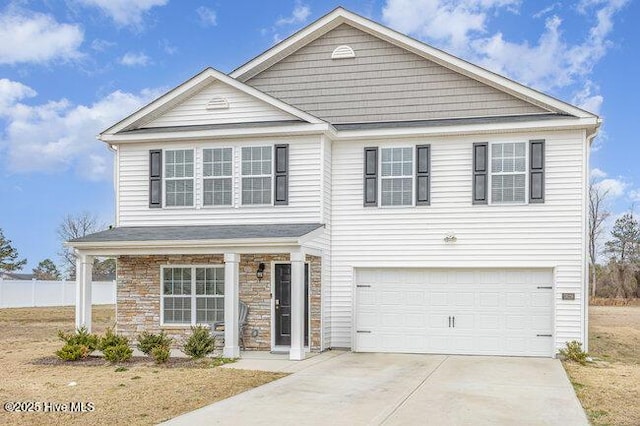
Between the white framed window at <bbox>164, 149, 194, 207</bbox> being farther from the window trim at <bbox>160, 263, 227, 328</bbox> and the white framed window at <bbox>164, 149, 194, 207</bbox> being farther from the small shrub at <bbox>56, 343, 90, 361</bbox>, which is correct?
the small shrub at <bbox>56, 343, 90, 361</bbox>

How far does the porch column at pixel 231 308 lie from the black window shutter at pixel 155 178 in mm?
3328

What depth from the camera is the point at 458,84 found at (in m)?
18.0

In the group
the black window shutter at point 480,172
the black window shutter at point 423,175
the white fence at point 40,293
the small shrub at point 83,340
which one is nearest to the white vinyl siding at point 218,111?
the black window shutter at point 423,175

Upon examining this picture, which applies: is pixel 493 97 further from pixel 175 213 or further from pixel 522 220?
pixel 175 213

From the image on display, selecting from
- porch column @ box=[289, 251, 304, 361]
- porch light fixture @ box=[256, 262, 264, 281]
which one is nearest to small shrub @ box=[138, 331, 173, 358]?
porch column @ box=[289, 251, 304, 361]

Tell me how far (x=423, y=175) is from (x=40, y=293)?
1149 inches

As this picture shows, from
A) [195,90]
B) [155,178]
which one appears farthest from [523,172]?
[155,178]

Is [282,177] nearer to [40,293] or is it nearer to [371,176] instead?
[371,176]

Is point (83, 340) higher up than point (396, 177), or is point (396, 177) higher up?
point (396, 177)

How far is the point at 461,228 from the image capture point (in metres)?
17.2

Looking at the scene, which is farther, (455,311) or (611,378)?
(455,311)

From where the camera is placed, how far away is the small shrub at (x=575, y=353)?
15891 millimetres

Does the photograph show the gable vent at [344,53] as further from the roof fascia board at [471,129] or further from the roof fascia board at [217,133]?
the roof fascia board at [217,133]

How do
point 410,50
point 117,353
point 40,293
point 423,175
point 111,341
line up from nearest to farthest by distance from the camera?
point 117,353, point 111,341, point 423,175, point 410,50, point 40,293
